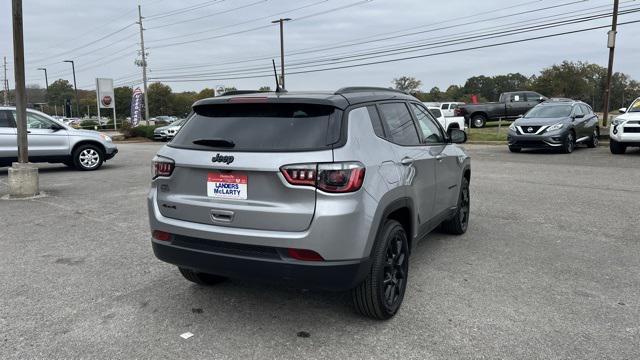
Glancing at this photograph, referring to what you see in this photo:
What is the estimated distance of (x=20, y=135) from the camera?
9.08 meters

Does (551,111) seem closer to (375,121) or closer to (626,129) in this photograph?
(626,129)

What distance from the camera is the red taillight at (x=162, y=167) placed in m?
3.66

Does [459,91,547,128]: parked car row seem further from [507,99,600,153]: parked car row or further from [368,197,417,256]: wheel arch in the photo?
[368,197,417,256]: wheel arch

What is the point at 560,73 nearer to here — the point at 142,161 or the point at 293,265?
the point at 142,161

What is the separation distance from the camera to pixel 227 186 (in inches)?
133

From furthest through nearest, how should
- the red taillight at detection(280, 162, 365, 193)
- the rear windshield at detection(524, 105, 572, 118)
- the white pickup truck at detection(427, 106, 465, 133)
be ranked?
1. the white pickup truck at detection(427, 106, 465, 133)
2. the rear windshield at detection(524, 105, 572, 118)
3. the red taillight at detection(280, 162, 365, 193)

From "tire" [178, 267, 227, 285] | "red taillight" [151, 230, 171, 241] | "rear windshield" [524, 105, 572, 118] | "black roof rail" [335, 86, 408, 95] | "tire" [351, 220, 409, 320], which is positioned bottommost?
"tire" [178, 267, 227, 285]

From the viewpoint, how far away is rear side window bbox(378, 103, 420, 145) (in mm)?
4004

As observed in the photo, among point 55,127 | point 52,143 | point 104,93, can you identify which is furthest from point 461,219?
point 104,93

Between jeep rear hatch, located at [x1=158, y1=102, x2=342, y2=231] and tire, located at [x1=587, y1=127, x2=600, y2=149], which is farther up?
jeep rear hatch, located at [x1=158, y1=102, x2=342, y2=231]

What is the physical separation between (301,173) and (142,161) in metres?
14.3

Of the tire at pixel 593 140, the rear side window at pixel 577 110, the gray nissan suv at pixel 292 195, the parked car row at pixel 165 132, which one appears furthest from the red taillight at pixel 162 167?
the parked car row at pixel 165 132

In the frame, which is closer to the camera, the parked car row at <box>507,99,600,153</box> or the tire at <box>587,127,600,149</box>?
the parked car row at <box>507,99,600,153</box>

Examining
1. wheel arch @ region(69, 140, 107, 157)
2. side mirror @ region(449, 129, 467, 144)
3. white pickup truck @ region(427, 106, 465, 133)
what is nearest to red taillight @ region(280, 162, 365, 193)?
side mirror @ region(449, 129, 467, 144)
